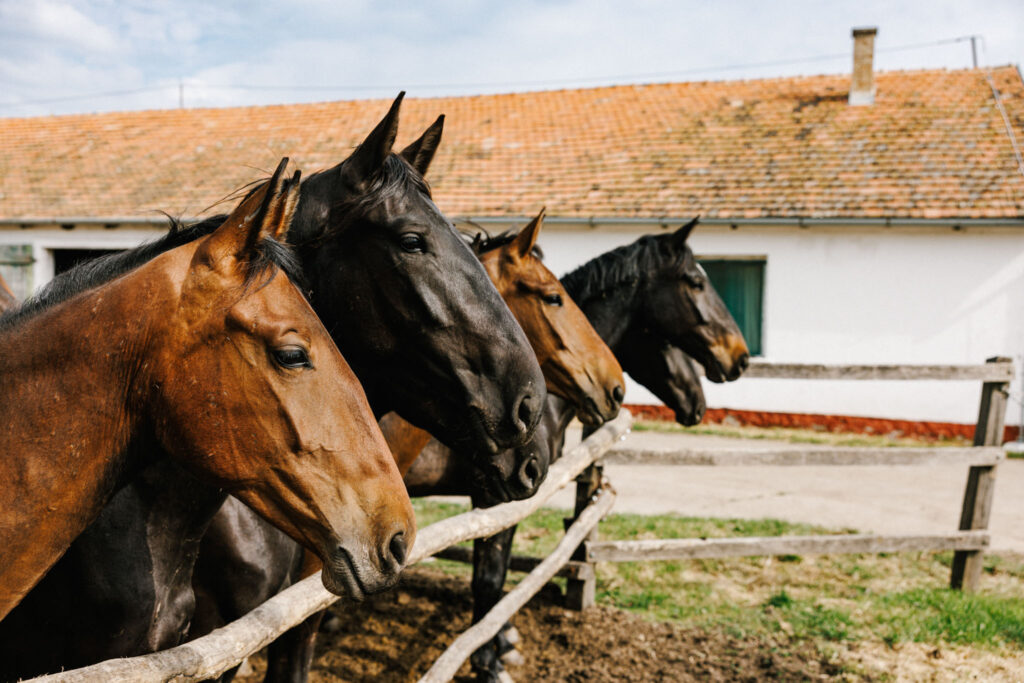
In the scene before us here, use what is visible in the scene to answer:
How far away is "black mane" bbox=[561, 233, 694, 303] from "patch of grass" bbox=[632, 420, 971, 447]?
633 centimetres

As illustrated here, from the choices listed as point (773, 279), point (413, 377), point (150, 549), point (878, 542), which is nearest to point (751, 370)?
point (878, 542)

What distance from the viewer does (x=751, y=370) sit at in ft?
18.9

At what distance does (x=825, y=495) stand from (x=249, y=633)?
26.5 ft

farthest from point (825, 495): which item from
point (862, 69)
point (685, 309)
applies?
point (862, 69)

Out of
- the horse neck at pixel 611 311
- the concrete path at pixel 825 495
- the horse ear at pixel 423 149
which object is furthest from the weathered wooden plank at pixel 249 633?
the concrete path at pixel 825 495

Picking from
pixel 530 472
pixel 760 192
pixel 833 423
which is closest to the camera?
pixel 530 472

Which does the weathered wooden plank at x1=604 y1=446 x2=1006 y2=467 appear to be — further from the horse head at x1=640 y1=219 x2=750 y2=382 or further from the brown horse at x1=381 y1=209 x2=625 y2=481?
the brown horse at x1=381 y1=209 x2=625 y2=481

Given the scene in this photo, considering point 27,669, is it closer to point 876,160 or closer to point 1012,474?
point 1012,474

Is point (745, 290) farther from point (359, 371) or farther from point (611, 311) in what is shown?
point (359, 371)

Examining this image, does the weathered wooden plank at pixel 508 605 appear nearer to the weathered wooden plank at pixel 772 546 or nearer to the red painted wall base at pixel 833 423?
the weathered wooden plank at pixel 772 546

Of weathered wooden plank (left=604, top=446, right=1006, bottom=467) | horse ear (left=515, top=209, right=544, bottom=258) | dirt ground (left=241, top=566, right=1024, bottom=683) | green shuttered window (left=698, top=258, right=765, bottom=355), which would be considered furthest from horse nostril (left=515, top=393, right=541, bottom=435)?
green shuttered window (left=698, top=258, right=765, bottom=355)

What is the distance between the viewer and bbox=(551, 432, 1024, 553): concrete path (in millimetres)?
7417

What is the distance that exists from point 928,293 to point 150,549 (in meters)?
12.1

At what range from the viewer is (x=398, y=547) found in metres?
1.50
